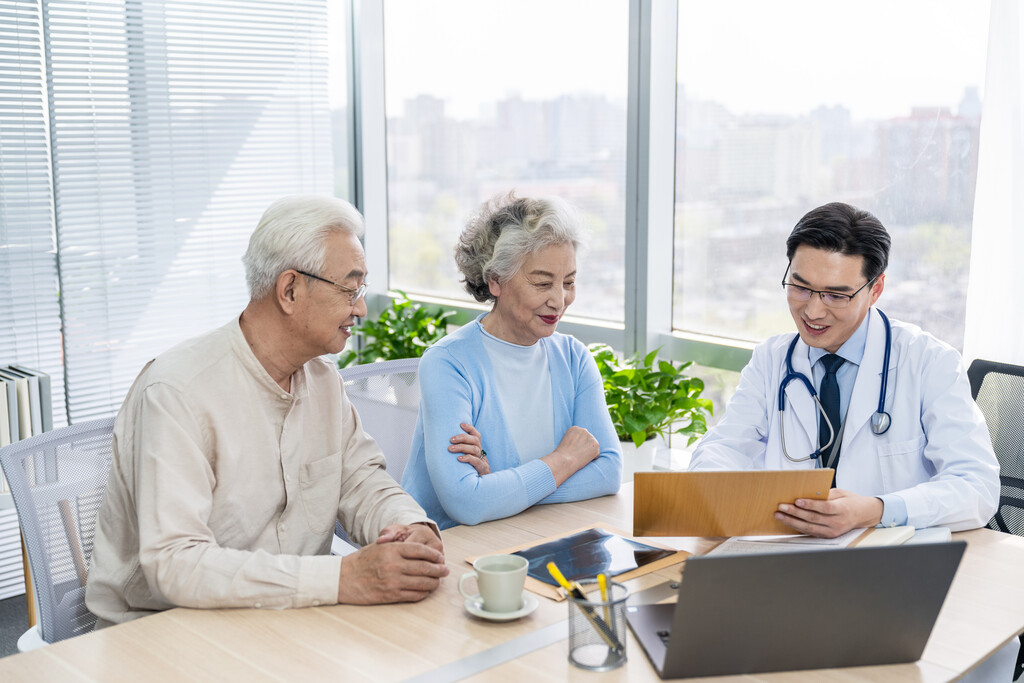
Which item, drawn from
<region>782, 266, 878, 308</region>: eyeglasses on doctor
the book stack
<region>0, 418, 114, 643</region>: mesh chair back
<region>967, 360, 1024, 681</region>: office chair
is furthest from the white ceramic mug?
the book stack

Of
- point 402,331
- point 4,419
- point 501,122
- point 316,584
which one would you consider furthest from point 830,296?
point 4,419

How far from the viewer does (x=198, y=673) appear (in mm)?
1302

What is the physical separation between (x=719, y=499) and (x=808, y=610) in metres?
0.41

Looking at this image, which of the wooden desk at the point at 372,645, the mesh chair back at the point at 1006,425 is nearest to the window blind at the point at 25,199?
the wooden desk at the point at 372,645

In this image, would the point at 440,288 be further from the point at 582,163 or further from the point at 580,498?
the point at 580,498

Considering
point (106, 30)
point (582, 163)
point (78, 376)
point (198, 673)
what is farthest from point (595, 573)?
point (106, 30)

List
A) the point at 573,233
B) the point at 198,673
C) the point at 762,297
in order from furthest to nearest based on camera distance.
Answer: the point at 762,297, the point at 573,233, the point at 198,673

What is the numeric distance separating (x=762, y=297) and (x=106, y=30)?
264cm

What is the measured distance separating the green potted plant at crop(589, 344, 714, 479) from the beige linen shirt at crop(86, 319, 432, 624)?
1130 millimetres

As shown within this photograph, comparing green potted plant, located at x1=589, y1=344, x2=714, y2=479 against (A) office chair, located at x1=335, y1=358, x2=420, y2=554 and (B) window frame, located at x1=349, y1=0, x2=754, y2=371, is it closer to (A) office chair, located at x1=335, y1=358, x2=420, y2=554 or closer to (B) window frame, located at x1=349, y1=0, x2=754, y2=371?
(B) window frame, located at x1=349, y1=0, x2=754, y2=371

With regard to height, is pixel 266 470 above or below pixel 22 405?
above

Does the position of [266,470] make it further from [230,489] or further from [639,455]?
[639,455]

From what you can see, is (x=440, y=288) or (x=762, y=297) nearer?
(x=762, y=297)

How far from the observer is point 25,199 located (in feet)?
11.5
